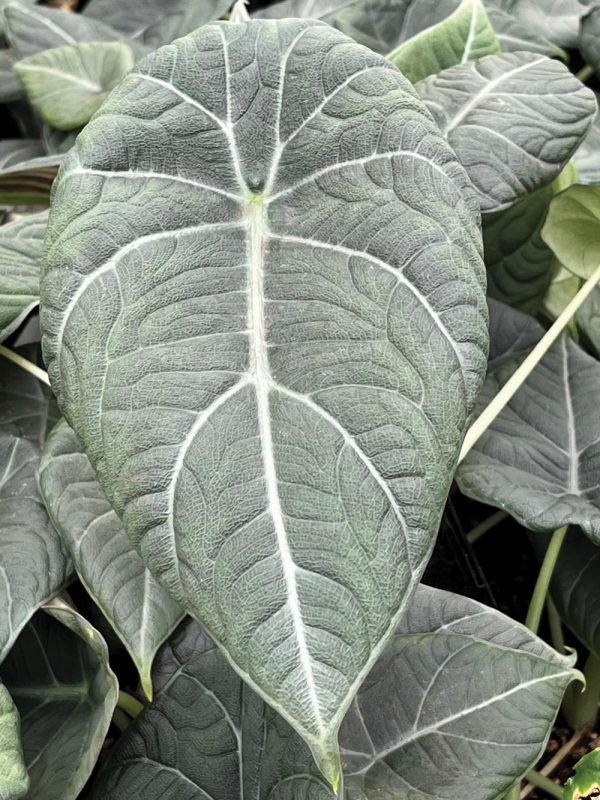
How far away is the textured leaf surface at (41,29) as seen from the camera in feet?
4.85

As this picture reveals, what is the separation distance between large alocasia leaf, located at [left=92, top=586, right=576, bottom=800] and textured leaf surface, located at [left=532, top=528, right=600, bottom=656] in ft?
0.64

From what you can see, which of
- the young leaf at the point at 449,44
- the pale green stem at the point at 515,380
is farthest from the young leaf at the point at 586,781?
the young leaf at the point at 449,44

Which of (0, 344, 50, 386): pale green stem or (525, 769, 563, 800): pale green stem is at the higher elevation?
(0, 344, 50, 386): pale green stem

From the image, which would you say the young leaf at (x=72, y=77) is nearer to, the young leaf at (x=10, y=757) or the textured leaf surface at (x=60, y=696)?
the textured leaf surface at (x=60, y=696)

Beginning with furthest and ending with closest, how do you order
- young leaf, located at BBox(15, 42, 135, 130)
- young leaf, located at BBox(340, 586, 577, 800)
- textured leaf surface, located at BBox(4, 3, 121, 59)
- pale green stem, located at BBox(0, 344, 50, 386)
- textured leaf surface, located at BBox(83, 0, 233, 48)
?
textured leaf surface, located at BBox(83, 0, 233, 48), textured leaf surface, located at BBox(4, 3, 121, 59), young leaf, located at BBox(15, 42, 135, 130), pale green stem, located at BBox(0, 344, 50, 386), young leaf, located at BBox(340, 586, 577, 800)

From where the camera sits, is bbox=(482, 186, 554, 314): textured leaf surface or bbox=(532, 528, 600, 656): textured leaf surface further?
bbox=(482, 186, 554, 314): textured leaf surface

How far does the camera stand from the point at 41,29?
4.88 feet

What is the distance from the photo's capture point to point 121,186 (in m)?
0.71

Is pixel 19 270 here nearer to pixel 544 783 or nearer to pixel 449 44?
pixel 449 44

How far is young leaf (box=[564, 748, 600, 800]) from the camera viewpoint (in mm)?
742

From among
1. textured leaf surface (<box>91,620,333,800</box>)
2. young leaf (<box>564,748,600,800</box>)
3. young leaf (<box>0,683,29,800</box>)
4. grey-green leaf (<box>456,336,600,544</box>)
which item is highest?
grey-green leaf (<box>456,336,600,544</box>)

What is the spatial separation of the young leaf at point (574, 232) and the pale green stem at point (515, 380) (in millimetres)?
29

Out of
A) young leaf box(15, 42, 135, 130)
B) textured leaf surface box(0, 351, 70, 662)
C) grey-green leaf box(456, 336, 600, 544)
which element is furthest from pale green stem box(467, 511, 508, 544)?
young leaf box(15, 42, 135, 130)

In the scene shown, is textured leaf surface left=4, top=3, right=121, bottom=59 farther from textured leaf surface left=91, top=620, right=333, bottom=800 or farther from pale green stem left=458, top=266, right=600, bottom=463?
textured leaf surface left=91, top=620, right=333, bottom=800
